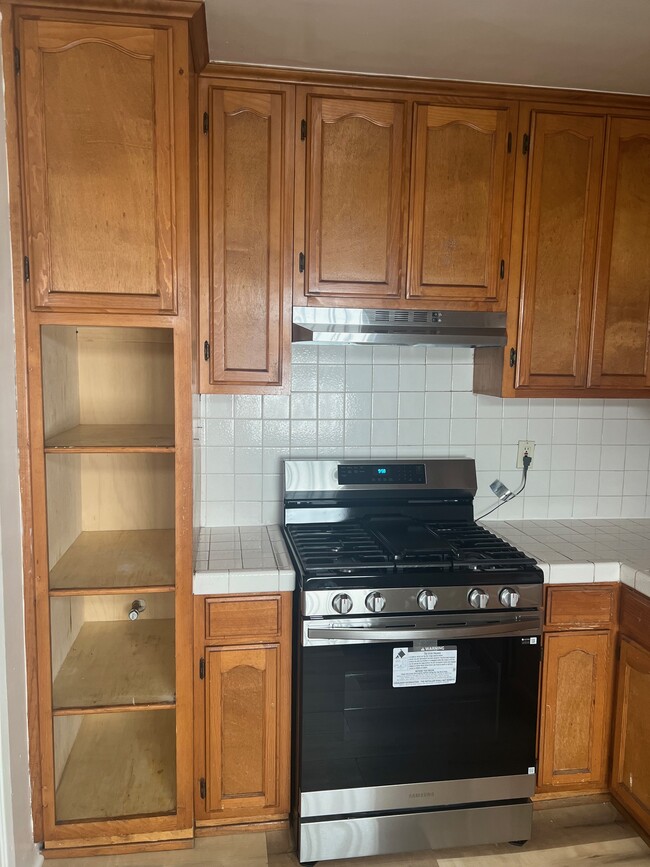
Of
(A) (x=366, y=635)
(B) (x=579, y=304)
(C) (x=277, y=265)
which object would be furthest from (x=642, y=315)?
(A) (x=366, y=635)

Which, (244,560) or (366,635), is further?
(244,560)

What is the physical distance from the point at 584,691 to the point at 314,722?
93 centimetres

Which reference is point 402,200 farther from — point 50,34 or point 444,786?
point 444,786

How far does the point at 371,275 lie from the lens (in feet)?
7.27

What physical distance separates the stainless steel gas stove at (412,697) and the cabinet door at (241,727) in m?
0.09

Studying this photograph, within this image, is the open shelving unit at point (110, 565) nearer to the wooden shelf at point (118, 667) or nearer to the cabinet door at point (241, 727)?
the wooden shelf at point (118, 667)

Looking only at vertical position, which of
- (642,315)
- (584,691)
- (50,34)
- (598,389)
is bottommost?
(584,691)

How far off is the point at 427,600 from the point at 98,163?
1558 mm

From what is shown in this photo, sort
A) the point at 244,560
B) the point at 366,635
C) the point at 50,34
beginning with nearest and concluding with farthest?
the point at 50,34 → the point at 366,635 → the point at 244,560

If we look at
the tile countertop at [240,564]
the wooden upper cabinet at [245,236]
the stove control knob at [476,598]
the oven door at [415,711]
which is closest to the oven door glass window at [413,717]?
the oven door at [415,711]

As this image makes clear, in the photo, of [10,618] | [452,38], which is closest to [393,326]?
[452,38]

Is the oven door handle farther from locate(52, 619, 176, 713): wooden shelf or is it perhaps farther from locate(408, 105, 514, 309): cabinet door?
locate(408, 105, 514, 309): cabinet door

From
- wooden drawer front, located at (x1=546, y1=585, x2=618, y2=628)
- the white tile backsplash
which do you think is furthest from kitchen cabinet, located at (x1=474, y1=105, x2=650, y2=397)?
wooden drawer front, located at (x1=546, y1=585, x2=618, y2=628)

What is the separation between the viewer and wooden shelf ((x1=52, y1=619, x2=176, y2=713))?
199cm
